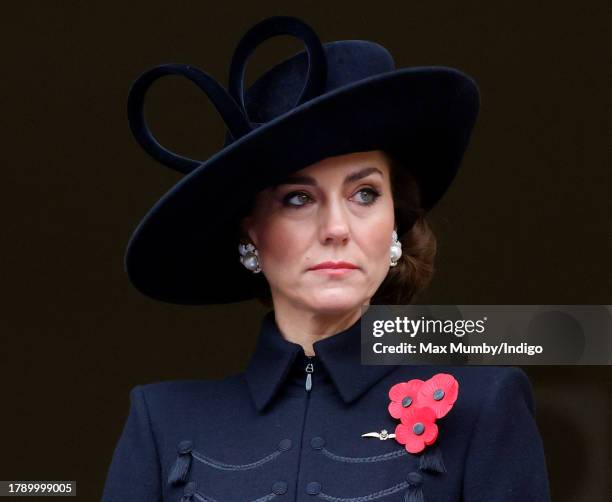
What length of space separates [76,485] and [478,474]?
67.5 inches

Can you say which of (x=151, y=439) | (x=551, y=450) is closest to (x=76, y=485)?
(x=151, y=439)

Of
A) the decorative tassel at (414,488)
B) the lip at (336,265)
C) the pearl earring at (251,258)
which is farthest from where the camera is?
the pearl earring at (251,258)

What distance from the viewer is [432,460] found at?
2.89 m

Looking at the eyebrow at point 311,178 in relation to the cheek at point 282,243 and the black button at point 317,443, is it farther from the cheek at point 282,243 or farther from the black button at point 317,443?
the black button at point 317,443

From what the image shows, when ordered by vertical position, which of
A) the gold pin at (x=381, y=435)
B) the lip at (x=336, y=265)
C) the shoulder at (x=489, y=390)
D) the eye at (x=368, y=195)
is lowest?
the gold pin at (x=381, y=435)

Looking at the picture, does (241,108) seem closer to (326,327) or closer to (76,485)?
(326,327)

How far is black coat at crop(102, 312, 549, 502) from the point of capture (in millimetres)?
2889

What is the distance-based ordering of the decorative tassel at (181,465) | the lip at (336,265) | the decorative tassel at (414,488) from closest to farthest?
the decorative tassel at (414,488) → the lip at (336,265) → the decorative tassel at (181,465)

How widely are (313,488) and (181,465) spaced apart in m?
0.31

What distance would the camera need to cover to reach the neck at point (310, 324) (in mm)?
3111

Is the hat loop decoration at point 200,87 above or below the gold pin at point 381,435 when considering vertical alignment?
above

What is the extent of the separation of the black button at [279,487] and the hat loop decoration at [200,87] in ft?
2.25

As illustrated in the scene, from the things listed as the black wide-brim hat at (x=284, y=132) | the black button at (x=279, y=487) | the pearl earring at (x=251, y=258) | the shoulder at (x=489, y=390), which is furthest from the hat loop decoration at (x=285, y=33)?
the black button at (x=279, y=487)

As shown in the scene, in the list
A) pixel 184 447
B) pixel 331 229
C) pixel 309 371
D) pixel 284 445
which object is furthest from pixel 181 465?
pixel 331 229
